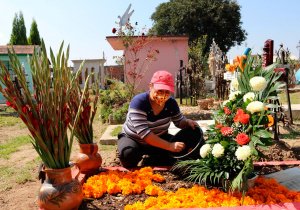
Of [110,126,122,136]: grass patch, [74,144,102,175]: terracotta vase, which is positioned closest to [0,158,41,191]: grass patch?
[74,144,102,175]: terracotta vase

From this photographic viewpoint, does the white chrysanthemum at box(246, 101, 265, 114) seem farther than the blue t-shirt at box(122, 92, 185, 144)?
No

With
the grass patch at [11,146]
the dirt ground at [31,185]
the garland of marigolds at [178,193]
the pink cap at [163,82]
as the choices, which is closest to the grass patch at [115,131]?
the dirt ground at [31,185]

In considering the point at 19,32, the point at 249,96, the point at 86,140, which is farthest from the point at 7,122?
the point at 19,32

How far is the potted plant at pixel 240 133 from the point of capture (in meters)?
2.48

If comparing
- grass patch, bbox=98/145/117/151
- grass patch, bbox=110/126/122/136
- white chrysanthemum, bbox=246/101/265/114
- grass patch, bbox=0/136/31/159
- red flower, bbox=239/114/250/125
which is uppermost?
white chrysanthemum, bbox=246/101/265/114

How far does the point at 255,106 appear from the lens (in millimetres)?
2461

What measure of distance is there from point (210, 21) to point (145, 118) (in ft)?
101

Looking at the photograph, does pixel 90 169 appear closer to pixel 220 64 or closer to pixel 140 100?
pixel 140 100

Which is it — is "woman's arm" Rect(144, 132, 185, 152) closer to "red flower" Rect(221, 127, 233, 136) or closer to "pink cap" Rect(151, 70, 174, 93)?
"pink cap" Rect(151, 70, 174, 93)

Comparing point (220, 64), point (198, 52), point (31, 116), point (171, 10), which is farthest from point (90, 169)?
point (171, 10)

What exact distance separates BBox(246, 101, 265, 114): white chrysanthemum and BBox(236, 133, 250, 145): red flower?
0.65ft

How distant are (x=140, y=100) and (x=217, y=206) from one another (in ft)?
4.44

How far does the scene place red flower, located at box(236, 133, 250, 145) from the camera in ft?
8.02

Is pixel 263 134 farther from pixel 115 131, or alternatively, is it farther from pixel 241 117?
pixel 115 131
